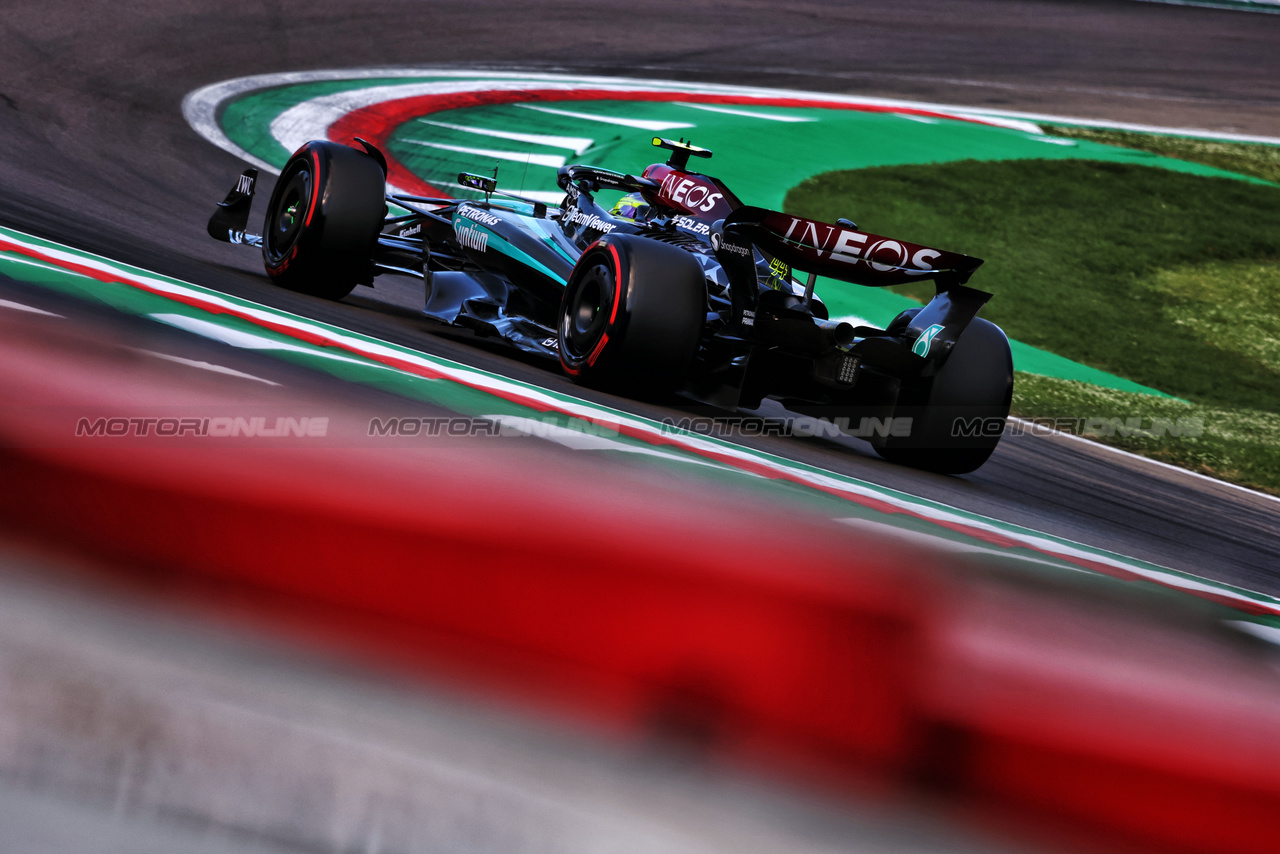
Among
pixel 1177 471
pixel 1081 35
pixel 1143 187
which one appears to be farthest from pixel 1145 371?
pixel 1081 35

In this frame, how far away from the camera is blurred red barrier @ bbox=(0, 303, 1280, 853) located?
1.19 m

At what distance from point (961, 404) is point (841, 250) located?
0.95 metres

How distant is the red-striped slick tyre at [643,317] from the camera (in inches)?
168

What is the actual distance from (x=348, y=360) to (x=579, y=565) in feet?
4.08

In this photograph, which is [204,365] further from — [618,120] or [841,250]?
[618,120]

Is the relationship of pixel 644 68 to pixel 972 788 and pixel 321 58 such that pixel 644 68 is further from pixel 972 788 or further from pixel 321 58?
pixel 972 788

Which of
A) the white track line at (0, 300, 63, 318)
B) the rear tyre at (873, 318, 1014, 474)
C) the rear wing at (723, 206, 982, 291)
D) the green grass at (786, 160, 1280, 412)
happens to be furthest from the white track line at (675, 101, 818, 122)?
the white track line at (0, 300, 63, 318)

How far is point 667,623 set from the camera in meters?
1.27

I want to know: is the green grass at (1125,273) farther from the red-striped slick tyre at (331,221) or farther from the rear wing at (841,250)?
the red-striped slick tyre at (331,221)

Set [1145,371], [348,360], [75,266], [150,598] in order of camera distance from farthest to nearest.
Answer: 1. [1145,371]
2. [75,266]
3. [348,360]
4. [150,598]

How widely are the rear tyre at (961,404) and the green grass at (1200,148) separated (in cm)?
1389

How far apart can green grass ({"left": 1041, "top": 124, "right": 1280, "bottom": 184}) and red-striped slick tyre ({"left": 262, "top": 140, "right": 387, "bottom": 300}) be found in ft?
46.6

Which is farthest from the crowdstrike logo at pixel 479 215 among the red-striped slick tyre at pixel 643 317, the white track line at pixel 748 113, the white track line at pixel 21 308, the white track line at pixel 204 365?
the white track line at pixel 748 113

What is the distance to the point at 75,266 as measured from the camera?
9.47 feet
